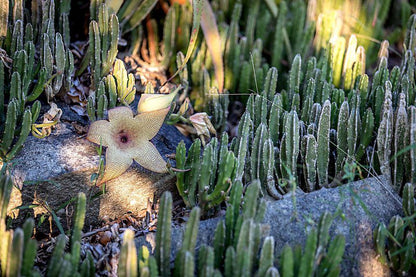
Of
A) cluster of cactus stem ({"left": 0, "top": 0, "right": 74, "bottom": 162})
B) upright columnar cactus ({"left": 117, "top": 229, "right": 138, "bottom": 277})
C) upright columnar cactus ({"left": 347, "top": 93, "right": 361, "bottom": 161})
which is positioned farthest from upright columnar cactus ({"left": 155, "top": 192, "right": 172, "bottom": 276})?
upright columnar cactus ({"left": 347, "top": 93, "right": 361, "bottom": 161})

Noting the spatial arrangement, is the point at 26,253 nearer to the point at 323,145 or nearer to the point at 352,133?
the point at 323,145

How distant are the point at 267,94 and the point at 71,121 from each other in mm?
813

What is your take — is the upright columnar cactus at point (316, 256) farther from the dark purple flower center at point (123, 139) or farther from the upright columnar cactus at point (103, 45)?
the upright columnar cactus at point (103, 45)

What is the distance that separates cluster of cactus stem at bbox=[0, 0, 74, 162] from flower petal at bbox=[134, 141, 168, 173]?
39 centimetres

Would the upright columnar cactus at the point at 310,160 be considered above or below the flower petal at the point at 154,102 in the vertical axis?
below

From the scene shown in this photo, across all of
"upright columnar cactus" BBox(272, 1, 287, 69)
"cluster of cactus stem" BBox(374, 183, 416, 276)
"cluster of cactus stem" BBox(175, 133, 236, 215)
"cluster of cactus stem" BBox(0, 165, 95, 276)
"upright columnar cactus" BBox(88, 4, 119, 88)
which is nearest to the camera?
"cluster of cactus stem" BBox(0, 165, 95, 276)

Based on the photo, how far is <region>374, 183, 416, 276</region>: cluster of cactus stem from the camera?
5.04 ft

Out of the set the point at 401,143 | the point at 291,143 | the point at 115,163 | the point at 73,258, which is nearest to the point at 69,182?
the point at 115,163

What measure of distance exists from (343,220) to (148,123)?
755mm

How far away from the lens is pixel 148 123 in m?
1.83

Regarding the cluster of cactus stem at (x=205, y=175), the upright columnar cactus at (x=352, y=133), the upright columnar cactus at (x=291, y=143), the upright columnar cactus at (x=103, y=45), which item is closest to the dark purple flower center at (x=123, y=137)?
the cluster of cactus stem at (x=205, y=175)

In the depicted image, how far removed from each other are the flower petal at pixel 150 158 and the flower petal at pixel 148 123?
0.14 ft

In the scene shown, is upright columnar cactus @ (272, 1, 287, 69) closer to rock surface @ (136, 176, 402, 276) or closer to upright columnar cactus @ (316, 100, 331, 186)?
upright columnar cactus @ (316, 100, 331, 186)

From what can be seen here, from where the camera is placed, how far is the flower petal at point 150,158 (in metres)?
1.79
